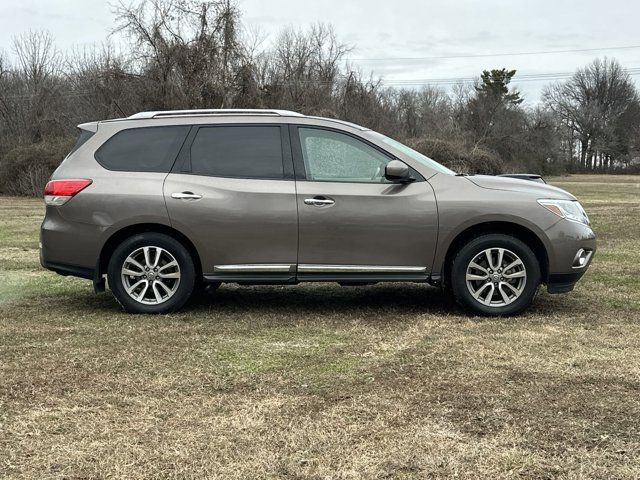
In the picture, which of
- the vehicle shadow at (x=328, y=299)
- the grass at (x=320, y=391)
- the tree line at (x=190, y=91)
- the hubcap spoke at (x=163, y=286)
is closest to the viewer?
the grass at (x=320, y=391)

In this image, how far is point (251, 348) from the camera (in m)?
5.21

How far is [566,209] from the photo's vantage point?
6.27 metres

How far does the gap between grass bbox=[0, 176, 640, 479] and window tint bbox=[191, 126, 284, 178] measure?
131cm

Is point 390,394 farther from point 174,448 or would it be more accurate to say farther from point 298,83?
point 298,83

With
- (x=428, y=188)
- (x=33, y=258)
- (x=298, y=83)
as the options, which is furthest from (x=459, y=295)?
(x=298, y=83)

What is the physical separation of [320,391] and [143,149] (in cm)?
327

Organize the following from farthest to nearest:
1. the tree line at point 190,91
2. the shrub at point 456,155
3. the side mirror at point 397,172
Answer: the shrub at point 456,155 < the tree line at point 190,91 < the side mirror at point 397,172

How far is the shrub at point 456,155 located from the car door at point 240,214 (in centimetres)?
3379

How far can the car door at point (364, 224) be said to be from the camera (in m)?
6.12

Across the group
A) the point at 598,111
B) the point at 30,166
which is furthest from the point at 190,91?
the point at 598,111

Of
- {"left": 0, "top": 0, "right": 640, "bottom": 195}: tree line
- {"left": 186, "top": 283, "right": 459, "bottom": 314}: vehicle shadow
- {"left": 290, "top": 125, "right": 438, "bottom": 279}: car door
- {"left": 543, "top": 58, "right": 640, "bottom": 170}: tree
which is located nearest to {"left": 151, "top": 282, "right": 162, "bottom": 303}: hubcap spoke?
{"left": 186, "top": 283, "right": 459, "bottom": 314}: vehicle shadow

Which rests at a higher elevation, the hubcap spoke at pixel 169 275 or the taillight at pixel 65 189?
the taillight at pixel 65 189

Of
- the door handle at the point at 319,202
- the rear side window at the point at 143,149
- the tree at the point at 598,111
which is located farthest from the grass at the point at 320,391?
the tree at the point at 598,111

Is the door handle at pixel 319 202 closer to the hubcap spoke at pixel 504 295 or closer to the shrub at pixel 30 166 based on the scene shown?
the hubcap spoke at pixel 504 295
